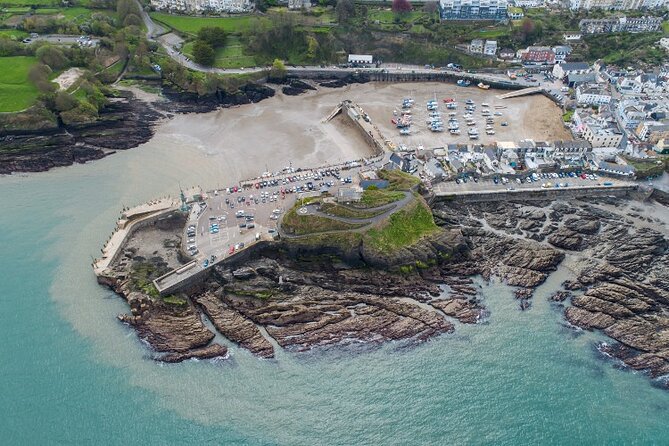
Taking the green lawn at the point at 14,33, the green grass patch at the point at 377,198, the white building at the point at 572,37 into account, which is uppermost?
the white building at the point at 572,37

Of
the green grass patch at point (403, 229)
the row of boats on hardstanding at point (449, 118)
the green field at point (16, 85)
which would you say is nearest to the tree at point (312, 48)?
the row of boats on hardstanding at point (449, 118)

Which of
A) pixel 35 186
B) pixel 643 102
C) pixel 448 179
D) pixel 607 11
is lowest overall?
pixel 35 186

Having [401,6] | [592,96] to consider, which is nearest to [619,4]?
[592,96]

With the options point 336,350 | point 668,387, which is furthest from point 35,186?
point 668,387

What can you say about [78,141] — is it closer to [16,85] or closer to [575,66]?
[16,85]

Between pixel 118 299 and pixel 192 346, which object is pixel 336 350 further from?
pixel 118 299

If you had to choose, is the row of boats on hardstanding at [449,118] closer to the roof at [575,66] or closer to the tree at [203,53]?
the roof at [575,66]

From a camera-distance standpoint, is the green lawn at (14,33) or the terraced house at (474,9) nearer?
the green lawn at (14,33)
